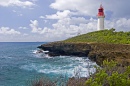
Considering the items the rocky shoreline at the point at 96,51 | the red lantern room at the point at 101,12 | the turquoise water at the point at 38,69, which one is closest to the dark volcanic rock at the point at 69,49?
the rocky shoreline at the point at 96,51

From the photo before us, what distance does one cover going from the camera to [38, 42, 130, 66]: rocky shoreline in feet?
112

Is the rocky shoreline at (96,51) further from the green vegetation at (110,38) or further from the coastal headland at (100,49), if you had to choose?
the green vegetation at (110,38)

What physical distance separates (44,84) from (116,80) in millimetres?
3827

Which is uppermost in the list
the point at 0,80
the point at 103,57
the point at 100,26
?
the point at 100,26

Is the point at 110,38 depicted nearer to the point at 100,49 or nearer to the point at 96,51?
the point at 100,49

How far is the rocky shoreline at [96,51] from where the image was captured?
3420 centimetres

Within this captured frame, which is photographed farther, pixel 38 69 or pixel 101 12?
pixel 101 12

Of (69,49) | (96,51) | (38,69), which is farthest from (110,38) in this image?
(38,69)

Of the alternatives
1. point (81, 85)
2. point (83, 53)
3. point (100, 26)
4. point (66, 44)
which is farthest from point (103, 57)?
point (100, 26)

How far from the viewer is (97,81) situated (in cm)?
1187

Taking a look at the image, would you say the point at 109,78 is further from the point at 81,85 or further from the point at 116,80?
the point at 81,85

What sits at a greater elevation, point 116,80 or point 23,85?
point 116,80

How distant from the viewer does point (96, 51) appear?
4009cm

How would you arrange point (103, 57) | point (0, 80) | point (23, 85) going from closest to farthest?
point (23, 85)
point (0, 80)
point (103, 57)
